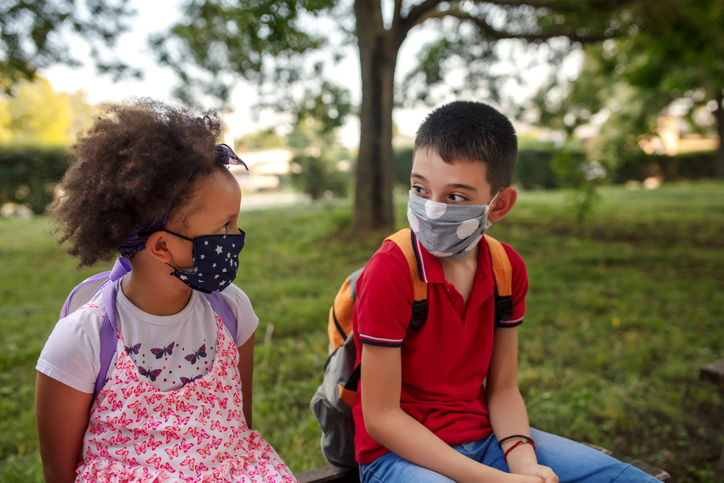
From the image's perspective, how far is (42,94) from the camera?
34344mm

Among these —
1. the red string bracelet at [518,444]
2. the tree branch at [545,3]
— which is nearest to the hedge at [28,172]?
the tree branch at [545,3]

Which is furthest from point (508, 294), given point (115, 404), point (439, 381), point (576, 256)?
point (576, 256)

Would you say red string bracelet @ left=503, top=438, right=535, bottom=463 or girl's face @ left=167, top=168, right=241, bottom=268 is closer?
girl's face @ left=167, top=168, right=241, bottom=268

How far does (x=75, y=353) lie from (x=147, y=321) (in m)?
0.21

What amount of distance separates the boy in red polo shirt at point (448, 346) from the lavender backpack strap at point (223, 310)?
0.44 meters

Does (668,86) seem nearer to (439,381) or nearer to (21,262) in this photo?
(439,381)

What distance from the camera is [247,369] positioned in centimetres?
181

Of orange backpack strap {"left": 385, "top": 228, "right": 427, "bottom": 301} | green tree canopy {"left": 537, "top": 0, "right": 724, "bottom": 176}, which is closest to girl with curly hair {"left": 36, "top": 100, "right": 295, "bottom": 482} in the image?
orange backpack strap {"left": 385, "top": 228, "right": 427, "bottom": 301}

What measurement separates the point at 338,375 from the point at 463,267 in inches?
Answer: 24.0

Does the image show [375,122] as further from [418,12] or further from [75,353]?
[75,353]

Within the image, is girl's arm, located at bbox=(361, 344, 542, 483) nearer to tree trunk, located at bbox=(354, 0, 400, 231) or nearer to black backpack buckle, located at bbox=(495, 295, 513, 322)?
black backpack buckle, located at bbox=(495, 295, 513, 322)

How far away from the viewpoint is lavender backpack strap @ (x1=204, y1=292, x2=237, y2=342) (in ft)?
5.44

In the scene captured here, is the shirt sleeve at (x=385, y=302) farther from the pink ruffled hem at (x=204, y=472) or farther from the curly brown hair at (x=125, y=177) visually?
the curly brown hair at (x=125, y=177)

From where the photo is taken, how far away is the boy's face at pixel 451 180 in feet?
5.26
